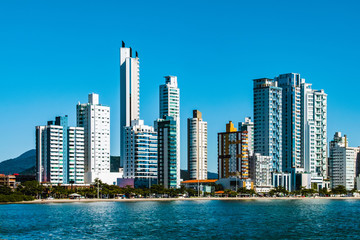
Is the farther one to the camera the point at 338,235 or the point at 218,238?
the point at 338,235

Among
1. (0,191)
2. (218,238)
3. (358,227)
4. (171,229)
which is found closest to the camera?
(218,238)


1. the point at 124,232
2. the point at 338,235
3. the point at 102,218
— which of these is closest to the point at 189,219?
the point at 102,218

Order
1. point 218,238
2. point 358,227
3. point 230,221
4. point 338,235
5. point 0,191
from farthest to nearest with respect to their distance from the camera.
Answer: point 0,191, point 230,221, point 358,227, point 338,235, point 218,238

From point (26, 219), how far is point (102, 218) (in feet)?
47.4

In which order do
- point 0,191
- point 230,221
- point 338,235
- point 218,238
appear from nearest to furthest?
point 218,238 → point 338,235 → point 230,221 → point 0,191

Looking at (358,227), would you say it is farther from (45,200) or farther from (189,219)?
(45,200)

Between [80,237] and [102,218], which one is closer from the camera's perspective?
[80,237]

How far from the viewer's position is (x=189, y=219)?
386 feet

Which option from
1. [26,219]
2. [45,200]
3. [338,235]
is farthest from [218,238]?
[45,200]

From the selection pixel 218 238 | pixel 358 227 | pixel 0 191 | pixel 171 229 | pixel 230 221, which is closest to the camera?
pixel 218 238

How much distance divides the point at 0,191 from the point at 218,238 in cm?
12998

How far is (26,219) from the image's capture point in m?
116

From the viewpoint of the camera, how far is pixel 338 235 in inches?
3514

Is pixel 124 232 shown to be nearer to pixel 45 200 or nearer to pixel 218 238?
pixel 218 238
